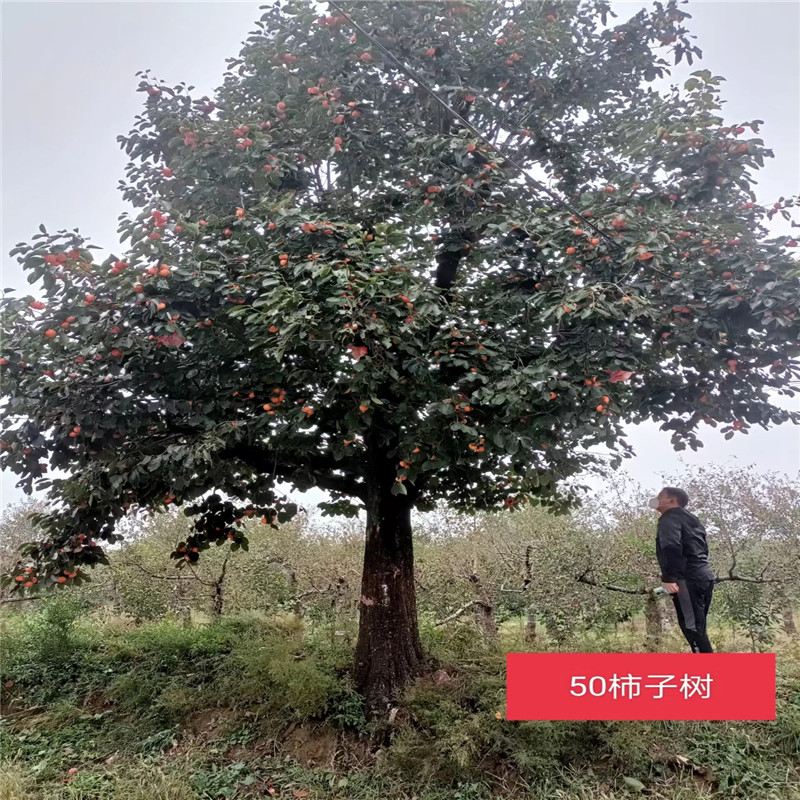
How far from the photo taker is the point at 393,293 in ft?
11.2

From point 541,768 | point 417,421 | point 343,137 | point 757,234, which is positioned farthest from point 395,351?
point 541,768

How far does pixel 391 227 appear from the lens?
3.95 m

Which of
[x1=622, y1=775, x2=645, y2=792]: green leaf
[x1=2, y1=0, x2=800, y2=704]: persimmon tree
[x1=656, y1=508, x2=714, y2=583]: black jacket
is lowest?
[x1=622, y1=775, x2=645, y2=792]: green leaf

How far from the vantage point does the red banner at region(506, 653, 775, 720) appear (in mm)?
3441

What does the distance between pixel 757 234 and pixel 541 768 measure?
412 centimetres

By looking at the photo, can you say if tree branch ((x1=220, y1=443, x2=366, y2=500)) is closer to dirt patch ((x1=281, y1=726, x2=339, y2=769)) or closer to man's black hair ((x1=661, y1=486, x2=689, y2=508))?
dirt patch ((x1=281, y1=726, x2=339, y2=769))

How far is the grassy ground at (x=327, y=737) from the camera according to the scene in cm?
375

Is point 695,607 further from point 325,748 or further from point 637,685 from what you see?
point 325,748

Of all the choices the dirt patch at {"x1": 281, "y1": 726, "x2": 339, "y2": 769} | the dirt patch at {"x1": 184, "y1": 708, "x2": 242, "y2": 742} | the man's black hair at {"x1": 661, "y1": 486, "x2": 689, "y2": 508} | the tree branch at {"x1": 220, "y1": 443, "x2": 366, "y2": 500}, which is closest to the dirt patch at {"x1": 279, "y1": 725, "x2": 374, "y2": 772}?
the dirt patch at {"x1": 281, "y1": 726, "x2": 339, "y2": 769}

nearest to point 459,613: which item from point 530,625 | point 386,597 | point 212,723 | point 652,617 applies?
point 530,625

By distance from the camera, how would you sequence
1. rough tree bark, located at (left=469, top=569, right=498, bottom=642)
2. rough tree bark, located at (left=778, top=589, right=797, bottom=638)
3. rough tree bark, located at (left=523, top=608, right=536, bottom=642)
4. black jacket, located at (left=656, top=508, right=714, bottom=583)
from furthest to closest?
rough tree bark, located at (left=469, top=569, right=498, bottom=642) < rough tree bark, located at (left=523, top=608, right=536, bottom=642) < rough tree bark, located at (left=778, top=589, right=797, bottom=638) < black jacket, located at (left=656, top=508, right=714, bottom=583)

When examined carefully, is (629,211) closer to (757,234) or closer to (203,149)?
(757,234)

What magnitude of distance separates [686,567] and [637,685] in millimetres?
850

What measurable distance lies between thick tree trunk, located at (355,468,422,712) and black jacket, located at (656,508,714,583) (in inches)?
92.5
